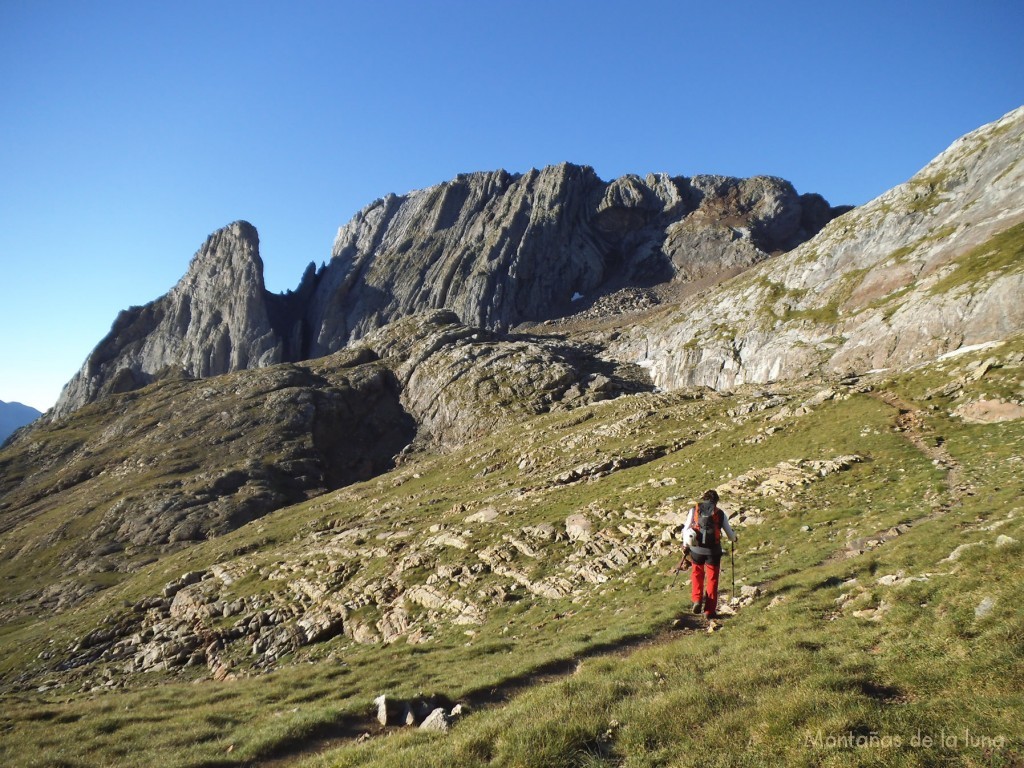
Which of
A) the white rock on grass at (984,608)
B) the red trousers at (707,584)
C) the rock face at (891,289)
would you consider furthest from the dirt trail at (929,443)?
the rock face at (891,289)

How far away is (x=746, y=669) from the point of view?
31.8ft

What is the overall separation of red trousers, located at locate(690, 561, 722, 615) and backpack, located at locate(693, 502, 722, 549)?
0.68 metres

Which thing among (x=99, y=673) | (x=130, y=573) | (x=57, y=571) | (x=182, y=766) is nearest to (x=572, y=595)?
(x=182, y=766)

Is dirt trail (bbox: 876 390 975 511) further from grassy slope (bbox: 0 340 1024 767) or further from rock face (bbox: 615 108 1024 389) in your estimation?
rock face (bbox: 615 108 1024 389)

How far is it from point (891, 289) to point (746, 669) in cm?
9004

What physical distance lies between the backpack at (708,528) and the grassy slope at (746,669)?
2.30 metres

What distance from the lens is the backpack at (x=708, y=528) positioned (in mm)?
15789

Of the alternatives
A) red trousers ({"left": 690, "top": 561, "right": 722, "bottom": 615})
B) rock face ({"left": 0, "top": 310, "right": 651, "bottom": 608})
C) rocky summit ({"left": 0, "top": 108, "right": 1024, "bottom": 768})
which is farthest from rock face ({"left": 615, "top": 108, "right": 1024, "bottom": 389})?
red trousers ({"left": 690, "top": 561, "right": 722, "bottom": 615})

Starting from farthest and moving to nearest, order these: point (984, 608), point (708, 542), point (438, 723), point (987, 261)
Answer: point (987, 261) → point (708, 542) → point (438, 723) → point (984, 608)

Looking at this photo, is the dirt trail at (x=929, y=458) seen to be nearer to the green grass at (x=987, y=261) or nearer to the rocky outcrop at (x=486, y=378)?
the green grass at (x=987, y=261)

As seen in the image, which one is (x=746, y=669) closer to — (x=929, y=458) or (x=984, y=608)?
(x=984, y=608)

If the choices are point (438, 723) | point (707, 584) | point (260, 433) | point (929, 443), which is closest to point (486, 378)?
point (260, 433)

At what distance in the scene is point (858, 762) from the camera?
6324mm

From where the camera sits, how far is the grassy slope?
7382 millimetres
